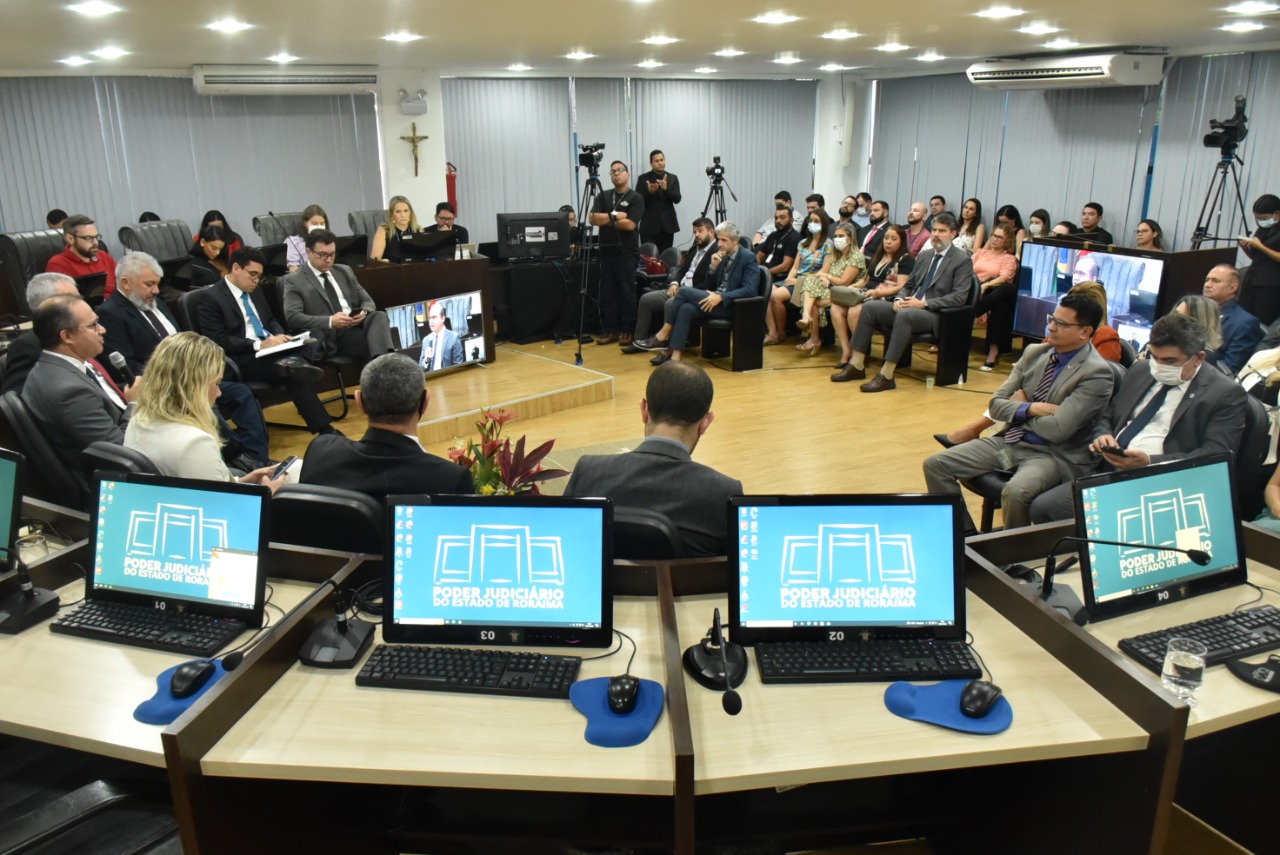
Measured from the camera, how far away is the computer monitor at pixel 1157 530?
2.25m

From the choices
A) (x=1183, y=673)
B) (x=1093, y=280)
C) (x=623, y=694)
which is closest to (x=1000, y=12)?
(x=1093, y=280)

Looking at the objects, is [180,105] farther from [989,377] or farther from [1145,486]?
[1145,486]

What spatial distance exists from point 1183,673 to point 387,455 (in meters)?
2.08

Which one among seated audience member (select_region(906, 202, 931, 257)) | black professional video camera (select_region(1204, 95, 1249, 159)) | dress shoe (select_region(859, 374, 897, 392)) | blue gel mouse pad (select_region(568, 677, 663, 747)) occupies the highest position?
black professional video camera (select_region(1204, 95, 1249, 159))

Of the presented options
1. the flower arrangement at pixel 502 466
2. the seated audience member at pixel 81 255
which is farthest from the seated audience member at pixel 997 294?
the seated audience member at pixel 81 255

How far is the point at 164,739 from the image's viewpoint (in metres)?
1.70

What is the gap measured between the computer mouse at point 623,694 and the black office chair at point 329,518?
927 millimetres

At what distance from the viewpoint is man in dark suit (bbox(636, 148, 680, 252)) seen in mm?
9438

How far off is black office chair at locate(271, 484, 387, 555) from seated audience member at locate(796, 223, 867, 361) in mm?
5695

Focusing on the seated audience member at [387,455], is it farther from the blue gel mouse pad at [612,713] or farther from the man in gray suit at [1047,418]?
the man in gray suit at [1047,418]

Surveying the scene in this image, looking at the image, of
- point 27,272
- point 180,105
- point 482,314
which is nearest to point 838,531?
point 482,314

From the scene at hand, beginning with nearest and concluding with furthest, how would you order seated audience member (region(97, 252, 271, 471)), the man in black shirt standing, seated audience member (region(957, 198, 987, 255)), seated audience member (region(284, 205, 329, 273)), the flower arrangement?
the flower arrangement, seated audience member (region(97, 252, 271, 471)), seated audience member (region(284, 205, 329, 273)), the man in black shirt standing, seated audience member (region(957, 198, 987, 255))

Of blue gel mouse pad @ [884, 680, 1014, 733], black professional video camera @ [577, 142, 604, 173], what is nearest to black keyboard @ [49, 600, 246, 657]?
blue gel mouse pad @ [884, 680, 1014, 733]

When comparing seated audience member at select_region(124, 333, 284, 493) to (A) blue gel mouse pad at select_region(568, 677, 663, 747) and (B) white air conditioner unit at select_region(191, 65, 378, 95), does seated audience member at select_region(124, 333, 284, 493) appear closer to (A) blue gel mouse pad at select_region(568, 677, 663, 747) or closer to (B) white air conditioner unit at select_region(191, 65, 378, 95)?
(A) blue gel mouse pad at select_region(568, 677, 663, 747)
